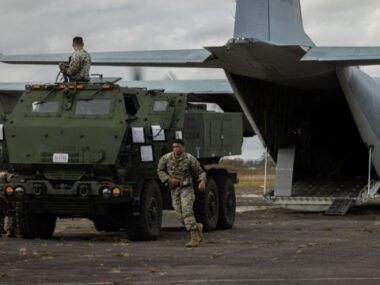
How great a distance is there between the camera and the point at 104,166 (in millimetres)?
14641

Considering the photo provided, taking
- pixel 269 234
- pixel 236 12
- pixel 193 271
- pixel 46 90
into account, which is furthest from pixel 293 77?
pixel 193 271

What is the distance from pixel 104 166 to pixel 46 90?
2005mm

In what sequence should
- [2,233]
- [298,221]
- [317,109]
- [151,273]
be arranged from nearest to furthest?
[151,273], [2,233], [298,221], [317,109]

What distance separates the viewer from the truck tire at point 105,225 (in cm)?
1639

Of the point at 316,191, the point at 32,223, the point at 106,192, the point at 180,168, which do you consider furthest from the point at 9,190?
the point at 316,191

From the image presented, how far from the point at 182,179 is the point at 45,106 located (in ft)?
9.16

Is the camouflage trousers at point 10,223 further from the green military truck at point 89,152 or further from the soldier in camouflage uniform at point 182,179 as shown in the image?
the soldier in camouflage uniform at point 182,179

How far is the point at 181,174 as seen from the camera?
1453 cm

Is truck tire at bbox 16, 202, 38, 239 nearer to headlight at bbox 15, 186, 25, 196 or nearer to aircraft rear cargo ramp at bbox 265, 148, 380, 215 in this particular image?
headlight at bbox 15, 186, 25, 196

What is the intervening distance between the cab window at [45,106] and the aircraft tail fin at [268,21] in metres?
6.83

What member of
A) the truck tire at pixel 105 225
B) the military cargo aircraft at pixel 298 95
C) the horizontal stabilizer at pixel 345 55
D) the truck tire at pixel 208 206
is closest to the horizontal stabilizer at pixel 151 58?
the military cargo aircraft at pixel 298 95

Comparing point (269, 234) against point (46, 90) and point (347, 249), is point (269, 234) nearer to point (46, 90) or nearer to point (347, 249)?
point (347, 249)

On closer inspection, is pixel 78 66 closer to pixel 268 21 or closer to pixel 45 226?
pixel 45 226

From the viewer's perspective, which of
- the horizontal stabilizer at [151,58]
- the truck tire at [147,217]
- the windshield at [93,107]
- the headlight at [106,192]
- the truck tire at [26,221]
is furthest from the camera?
the horizontal stabilizer at [151,58]
